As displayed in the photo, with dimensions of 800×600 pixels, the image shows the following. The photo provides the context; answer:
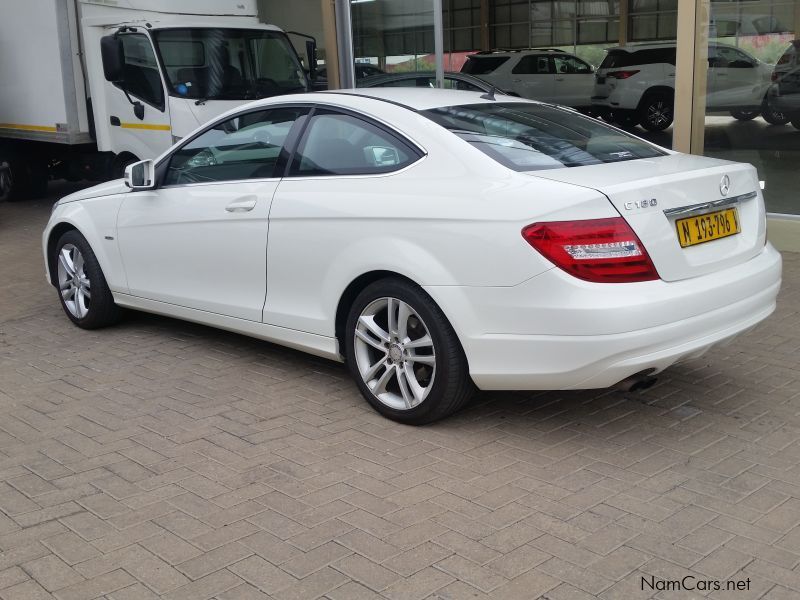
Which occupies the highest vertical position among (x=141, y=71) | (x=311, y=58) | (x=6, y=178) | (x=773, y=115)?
(x=311, y=58)

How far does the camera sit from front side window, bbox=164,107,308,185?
16.1 ft

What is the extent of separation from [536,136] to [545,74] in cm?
1436

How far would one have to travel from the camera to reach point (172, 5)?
9859 millimetres

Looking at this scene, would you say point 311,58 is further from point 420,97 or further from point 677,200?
point 677,200

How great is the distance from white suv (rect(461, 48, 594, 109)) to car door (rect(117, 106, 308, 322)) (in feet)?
42.0

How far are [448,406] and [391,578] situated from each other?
123 centimetres

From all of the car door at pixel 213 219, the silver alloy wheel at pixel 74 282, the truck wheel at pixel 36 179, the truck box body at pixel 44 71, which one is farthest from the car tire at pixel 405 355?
the truck wheel at pixel 36 179

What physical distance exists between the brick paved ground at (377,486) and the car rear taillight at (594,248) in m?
0.85

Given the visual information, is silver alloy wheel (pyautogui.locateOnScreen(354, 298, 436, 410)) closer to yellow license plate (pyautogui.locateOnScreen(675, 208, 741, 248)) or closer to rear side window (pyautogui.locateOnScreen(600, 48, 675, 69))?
yellow license plate (pyautogui.locateOnScreen(675, 208, 741, 248))

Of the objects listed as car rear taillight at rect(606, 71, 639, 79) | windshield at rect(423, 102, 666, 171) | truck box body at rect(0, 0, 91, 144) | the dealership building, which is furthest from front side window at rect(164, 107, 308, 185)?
car rear taillight at rect(606, 71, 639, 79)

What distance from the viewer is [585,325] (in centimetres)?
361

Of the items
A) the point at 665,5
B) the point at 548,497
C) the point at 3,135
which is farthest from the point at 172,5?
the point at 665,5

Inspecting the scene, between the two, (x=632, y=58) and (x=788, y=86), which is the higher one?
(x=632, y=58)

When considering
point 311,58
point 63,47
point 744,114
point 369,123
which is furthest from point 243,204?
point 63,47
